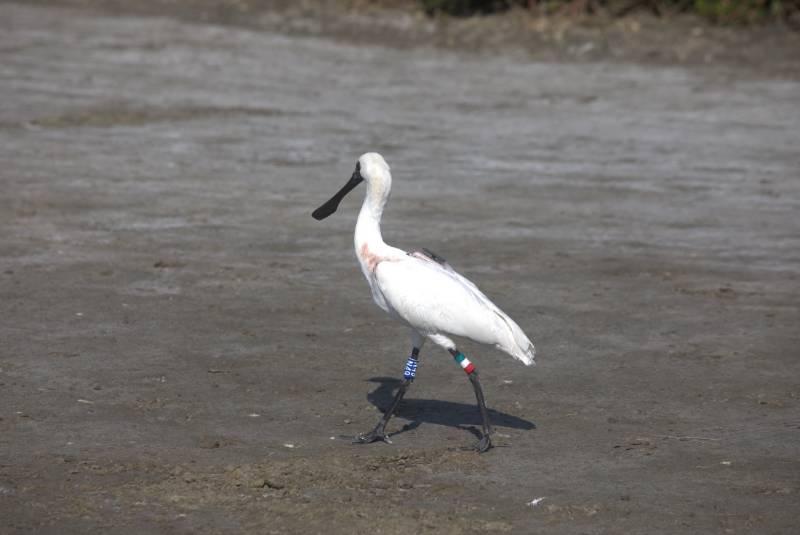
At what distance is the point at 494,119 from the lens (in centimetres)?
1934

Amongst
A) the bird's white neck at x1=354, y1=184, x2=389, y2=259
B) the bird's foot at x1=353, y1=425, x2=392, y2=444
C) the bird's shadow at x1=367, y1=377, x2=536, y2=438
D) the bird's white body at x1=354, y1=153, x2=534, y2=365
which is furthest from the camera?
the bird's shadow at x1=367, y1=377, x2=536, y2=438

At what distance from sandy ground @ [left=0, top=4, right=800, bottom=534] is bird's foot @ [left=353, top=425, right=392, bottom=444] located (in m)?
0.05

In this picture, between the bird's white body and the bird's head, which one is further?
the bird's head

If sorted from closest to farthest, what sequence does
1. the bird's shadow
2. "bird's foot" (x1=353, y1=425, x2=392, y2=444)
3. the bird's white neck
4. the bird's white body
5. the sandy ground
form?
the sandy ground < the bird's white body < "bird's foot" (x1=353, y1=425, x2=392, y2=444) < the bird's white neck < the bird's shadow

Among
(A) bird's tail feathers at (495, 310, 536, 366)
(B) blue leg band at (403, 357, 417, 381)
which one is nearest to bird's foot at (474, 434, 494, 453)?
(A) bird's tail feathers at (495, 310, 536, 366)

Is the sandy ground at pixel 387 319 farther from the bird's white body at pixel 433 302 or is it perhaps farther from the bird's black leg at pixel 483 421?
the bird's white body at pixel 433 302

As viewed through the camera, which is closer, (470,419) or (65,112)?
(470,419)

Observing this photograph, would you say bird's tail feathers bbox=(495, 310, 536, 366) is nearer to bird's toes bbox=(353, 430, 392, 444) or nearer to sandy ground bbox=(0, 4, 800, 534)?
sandy ground bbox=(0, 4, 800, 534)

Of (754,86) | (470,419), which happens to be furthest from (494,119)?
(470,419)

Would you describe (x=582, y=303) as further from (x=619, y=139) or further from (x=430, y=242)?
(x=619, y=139)

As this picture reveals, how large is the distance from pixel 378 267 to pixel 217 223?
18.7ft

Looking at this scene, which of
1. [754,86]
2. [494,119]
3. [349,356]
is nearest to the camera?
[349,356]

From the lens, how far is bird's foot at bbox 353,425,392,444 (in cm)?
791

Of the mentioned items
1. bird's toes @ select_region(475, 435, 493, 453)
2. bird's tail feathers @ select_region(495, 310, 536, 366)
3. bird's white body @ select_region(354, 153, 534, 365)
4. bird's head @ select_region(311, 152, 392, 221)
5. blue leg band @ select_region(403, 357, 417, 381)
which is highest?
bird's head @ select_region(311, 152, 392, 221)
